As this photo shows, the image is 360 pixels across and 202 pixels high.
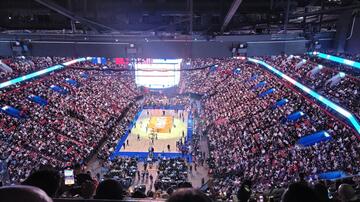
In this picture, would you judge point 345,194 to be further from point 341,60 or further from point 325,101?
point 341,60

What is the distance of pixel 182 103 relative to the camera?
37.5m

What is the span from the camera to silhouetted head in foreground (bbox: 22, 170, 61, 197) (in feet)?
8.15

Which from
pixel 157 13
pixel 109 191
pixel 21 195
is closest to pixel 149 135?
pixel 157 13

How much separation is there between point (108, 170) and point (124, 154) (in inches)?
148

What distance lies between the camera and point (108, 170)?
20.0 meters

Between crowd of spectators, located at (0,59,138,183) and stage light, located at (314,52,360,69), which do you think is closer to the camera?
crowd of spectators, located at (0,59,138,183)

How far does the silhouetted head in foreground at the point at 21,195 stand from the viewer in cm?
150

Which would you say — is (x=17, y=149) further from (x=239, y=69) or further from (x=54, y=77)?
(x=239, y=69)

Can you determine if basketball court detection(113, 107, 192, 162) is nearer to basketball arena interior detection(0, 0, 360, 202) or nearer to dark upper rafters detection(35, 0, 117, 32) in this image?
basketball arena interior detection(0, 0, 360, 202)

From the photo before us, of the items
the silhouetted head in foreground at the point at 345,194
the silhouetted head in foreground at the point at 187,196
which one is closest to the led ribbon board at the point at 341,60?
the silhouetted head in foreground at the point at 345,194

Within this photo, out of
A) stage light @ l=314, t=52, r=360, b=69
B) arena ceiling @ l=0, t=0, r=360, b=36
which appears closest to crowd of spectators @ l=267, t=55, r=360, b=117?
stage light @ l=314, t=52, r=360, b=69

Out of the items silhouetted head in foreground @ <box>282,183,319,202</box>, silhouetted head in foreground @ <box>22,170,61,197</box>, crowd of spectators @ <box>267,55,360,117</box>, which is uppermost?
silhouetted head in foreground @ <box>282,183,319,202</box>

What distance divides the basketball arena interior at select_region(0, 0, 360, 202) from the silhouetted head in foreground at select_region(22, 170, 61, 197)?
1 cm

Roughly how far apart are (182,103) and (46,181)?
34990 millimetres
